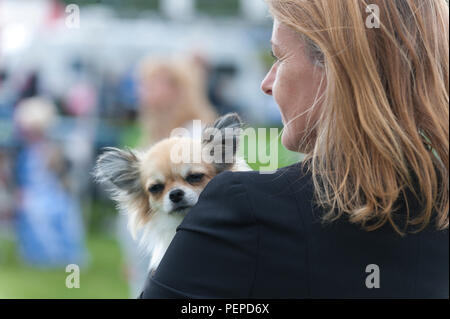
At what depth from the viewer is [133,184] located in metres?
2.00

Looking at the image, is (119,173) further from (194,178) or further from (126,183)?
(194,178)

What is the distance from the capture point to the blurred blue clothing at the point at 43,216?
7398 millimetres

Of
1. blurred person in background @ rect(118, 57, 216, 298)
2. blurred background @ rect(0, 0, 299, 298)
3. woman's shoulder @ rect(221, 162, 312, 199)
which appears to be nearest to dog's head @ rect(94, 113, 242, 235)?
woman's shoulder @ rect(221, 162, 312, 199)

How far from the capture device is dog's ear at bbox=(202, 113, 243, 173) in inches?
70.4

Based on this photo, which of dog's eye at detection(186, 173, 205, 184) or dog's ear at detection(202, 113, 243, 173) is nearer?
dog's ear at detection(202, 113, 243, 173)

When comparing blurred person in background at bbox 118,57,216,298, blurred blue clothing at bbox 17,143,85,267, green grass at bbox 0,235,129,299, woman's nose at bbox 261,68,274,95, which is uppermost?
blurred person in background at bbox 118,57,216,298

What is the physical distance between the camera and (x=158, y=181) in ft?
6.67

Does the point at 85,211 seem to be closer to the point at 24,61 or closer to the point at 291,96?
the point at 24,61

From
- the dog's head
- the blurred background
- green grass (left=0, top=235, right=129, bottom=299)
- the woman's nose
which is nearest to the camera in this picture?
the woman's nose

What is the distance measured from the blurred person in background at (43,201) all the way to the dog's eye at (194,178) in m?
5.71

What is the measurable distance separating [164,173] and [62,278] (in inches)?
198

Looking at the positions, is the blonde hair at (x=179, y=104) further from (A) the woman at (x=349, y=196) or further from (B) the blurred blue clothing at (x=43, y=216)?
(B) the blurred blue clothing at (x=43, y=216)

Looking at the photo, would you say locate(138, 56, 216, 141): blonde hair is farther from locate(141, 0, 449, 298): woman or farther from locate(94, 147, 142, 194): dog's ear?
locate(141, 0, 449, 298): woman
